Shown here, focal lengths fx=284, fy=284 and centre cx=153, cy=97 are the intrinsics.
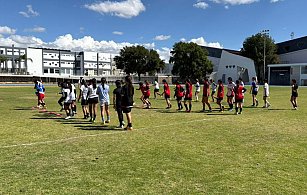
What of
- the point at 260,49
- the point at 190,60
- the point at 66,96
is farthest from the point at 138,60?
the point at 66,96

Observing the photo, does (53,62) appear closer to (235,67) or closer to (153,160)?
(235,67)

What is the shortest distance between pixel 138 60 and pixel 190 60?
50.8 ft

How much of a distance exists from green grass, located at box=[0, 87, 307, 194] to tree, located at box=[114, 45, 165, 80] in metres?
75.9

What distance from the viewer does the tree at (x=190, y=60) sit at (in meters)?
82.6

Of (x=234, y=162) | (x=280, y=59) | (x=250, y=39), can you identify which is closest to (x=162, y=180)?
(x=234, y=162)

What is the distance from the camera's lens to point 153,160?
6.28 m

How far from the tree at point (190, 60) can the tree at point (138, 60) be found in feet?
22.5

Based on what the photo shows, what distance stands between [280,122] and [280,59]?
3468 inches

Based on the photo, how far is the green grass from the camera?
4.83 metres

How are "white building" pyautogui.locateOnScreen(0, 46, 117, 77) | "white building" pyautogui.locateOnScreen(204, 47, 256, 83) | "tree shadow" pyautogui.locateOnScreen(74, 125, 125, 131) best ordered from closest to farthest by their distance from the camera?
1. "tree shadow" pyautogui.locateOnScreen(74, 125, 125, 131)
2. "white building" pyautogui.locateOnScreen(204, 47, 256, 83)
3. "white building" pyautogui.locateOnScreen(0, 46, 117, 77)

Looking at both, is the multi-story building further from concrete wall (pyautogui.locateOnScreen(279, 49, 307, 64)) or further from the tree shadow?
the tree shadow

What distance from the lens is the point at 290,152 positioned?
23.1 feet

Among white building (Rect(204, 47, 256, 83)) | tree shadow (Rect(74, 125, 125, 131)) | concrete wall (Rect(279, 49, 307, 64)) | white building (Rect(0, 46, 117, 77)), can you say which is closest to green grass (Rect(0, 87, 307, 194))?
tree shadow (Rect(74, 125, 125, 131))

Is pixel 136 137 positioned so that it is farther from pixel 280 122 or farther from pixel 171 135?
pixel 280 122
